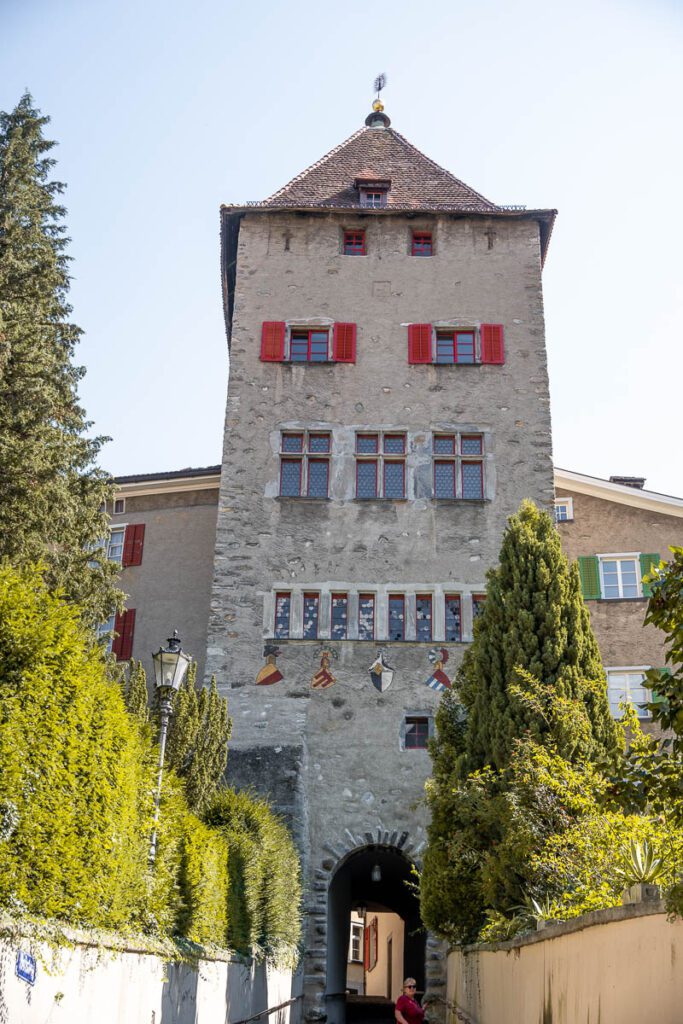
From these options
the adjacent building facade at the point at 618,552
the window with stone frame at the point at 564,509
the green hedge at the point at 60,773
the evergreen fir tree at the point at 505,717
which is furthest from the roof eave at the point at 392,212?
the green hedge at the point at 60,773

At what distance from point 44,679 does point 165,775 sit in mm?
4170

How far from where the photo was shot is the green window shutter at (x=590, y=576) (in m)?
23.9

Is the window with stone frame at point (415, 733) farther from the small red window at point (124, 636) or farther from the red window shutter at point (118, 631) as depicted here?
the red window shutter at point (118, 631)

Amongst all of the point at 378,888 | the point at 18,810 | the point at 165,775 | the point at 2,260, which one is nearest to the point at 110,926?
the point at 18,810

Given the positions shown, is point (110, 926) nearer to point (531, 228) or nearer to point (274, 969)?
point (274, 969)

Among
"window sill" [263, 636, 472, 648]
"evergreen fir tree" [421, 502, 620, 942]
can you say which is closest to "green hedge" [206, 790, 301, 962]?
"evergreen fir tree" [421, 502, 620, 942]

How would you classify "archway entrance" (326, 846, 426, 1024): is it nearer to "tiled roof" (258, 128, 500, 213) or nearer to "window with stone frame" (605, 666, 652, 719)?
"window with stone frame" (605, 666, 652, 719)

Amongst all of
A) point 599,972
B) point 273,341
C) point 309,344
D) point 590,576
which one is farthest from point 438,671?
point 599,972

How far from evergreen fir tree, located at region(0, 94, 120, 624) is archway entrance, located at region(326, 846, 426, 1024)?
7.99 m

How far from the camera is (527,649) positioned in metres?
15.3

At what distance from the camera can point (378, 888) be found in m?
28.2

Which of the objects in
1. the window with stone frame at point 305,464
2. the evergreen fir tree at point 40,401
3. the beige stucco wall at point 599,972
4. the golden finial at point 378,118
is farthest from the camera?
the golden finial at point 378,118

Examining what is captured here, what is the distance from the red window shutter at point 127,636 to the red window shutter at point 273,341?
6.71 metres

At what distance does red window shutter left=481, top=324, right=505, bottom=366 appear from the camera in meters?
24.6
